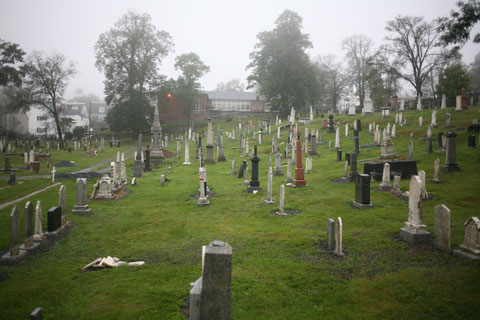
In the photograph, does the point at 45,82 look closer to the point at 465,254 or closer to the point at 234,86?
the point at 465,254

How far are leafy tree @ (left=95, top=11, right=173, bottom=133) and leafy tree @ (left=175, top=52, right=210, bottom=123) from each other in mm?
10260

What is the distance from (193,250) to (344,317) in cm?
396

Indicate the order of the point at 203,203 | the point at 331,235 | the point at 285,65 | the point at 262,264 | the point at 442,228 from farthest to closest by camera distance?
the point at 285,65, the point at 203,203, the point at 331,235, the point at 442,228, the point at 262,264

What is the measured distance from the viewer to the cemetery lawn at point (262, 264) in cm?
524

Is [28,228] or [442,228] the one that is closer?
[442,228]

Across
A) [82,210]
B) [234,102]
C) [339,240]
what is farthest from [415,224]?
[234,102]

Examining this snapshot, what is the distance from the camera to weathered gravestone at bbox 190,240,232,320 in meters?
4.36

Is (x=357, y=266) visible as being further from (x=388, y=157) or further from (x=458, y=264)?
(x=388, y=157)

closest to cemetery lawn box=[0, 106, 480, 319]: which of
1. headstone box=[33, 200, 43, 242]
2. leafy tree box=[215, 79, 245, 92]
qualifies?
headstone box=[33, 200, 43, 242]

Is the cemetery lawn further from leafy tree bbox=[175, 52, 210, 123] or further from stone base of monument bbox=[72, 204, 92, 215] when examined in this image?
leafy tree bbox=[175, 52, 210, 123]

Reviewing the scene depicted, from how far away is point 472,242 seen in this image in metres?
6.43

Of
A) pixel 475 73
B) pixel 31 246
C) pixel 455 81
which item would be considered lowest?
pixel 31 246

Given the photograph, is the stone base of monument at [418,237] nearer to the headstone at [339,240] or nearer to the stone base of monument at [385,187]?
the headstone at [339,240]

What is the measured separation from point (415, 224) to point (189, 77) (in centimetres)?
6769
